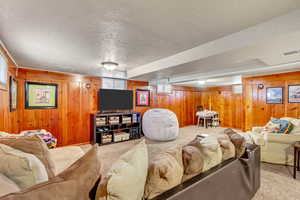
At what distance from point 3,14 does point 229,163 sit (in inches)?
108

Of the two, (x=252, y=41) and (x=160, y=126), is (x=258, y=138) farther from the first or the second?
(x=160, y=126)

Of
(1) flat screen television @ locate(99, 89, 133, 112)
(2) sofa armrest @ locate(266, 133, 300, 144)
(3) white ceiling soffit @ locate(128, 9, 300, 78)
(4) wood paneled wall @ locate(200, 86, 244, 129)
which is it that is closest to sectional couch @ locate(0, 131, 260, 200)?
(3) white ceiling soffit @ locate(128, 9, 300, 78)

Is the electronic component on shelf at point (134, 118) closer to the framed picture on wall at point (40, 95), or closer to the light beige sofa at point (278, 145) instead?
the framed picture on wall at point (40, 95)

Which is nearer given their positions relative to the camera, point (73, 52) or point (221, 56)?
point (221, 56)

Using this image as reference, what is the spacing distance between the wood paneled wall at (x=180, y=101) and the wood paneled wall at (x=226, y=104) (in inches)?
19.5

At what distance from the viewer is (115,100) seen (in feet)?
15.7

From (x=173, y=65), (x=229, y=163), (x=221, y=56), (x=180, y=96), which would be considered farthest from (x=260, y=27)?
(x=180, y=96)

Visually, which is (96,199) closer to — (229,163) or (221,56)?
(229,163)

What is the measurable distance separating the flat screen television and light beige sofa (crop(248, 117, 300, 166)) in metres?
3.72

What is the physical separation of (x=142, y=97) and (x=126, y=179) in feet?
16.1

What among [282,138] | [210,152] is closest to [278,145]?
[282,138]

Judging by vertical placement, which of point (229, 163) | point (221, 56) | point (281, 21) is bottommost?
point (229, 163)

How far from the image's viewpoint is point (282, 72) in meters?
4.27

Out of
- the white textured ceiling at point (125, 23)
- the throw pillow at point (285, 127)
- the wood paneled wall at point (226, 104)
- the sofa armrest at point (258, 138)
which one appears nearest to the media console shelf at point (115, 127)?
the white textured ceiling at point (125, 23)
